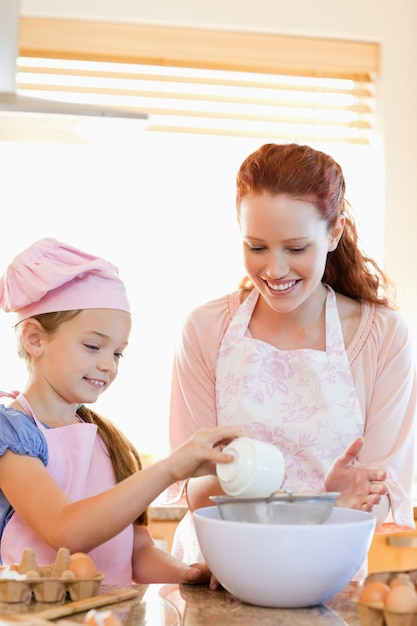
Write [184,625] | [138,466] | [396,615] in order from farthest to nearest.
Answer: [138,466]
[184,625]
[396,615]

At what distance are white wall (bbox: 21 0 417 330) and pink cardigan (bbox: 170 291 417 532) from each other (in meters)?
1.37

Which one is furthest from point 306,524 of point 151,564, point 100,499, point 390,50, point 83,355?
point 390,50

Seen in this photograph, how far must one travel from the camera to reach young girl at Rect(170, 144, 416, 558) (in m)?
1.73

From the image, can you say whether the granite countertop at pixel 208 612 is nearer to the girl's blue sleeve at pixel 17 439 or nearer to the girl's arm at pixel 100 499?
the girl's arm at pixel 100 499

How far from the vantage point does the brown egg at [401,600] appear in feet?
3.06

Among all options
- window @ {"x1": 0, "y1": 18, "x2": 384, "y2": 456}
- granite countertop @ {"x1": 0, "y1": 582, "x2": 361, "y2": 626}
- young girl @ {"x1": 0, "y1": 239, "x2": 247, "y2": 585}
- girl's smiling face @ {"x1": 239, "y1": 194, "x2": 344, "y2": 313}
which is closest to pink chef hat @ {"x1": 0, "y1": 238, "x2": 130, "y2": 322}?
young girl @ {"x1": 0, "y1": 239, "x2": 247, "y2": 585}

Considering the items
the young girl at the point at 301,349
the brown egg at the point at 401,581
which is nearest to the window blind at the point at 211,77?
the young girl at the point at 301,349

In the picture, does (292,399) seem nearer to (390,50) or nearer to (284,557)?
(284,557)

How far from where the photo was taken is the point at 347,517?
1234mm

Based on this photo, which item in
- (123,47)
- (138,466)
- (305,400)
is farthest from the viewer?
(123,47)

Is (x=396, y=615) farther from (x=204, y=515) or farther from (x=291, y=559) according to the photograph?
(x=204, y=515)

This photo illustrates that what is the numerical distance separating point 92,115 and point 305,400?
770 millimetres

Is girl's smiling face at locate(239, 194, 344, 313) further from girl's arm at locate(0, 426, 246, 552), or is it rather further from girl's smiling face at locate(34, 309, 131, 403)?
girl's arm at locate(0, 426, 246, 552)

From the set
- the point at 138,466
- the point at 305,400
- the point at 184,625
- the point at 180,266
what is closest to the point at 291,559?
the point at 184,625
